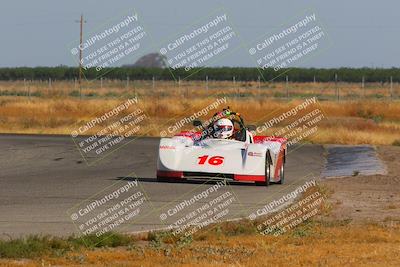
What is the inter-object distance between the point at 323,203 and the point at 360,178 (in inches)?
245

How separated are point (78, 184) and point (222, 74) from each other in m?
110

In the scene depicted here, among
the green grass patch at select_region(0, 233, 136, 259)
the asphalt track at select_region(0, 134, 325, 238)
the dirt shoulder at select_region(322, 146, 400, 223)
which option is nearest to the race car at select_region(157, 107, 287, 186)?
the asphalt track at select_region(0, 134, 325, 238)

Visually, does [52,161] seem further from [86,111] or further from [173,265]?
[86,111]

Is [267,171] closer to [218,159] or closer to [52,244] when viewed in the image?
[218,159]

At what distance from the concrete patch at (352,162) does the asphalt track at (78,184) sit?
38 centimetres

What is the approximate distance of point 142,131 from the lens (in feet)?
141

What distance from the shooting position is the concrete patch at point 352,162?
25.8m

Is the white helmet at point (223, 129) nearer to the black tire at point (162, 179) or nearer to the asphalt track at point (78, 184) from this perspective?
the asphalt track at point (78, 184)

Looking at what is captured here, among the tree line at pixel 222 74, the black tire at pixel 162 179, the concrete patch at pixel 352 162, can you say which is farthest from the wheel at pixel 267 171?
the tree line at pixel 222 74

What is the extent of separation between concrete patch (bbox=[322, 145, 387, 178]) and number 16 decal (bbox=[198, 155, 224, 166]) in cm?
405

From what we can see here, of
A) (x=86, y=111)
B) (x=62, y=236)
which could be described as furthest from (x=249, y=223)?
(x=86, y=111)

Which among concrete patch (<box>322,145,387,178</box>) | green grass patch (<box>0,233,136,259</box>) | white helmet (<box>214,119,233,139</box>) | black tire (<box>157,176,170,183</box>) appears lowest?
concrete patch (<box>322,145,387,178</box>)

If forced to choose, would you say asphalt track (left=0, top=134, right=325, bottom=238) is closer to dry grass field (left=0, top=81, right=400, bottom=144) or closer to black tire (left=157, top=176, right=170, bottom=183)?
black tire (left=157, top=176, right=170, bottom=183)

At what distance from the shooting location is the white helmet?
22.7 meters
